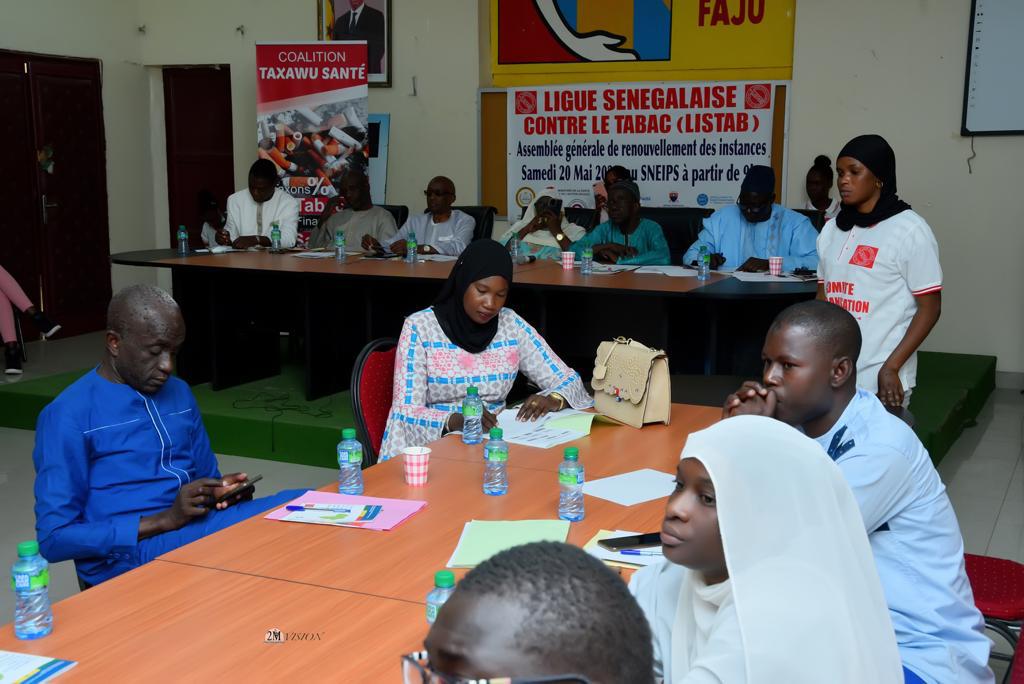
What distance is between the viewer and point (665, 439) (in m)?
2.89

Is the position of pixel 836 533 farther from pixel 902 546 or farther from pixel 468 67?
pixel 468 67

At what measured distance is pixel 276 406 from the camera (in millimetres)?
5520

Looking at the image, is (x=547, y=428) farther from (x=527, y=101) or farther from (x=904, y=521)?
(x=527, y=101)

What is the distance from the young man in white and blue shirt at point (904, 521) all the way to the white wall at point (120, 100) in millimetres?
7723

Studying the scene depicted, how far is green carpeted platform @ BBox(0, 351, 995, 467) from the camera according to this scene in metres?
5.02

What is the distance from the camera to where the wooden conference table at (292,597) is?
1.58 metres

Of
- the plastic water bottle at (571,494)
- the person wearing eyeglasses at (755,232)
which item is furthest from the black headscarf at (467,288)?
the person wearing eyeglasses at (755,232)

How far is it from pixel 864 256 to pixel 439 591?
227 cm

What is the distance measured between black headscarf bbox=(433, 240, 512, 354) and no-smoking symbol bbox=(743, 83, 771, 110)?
4.53 metres

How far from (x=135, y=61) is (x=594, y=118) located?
424 cm

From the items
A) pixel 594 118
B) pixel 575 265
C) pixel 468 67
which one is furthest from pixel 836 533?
pixel 468 67

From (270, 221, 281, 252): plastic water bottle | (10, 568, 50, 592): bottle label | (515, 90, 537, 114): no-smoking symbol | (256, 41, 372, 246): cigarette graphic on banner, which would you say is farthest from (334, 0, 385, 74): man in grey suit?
(10, 568, 50, 592): bottle label

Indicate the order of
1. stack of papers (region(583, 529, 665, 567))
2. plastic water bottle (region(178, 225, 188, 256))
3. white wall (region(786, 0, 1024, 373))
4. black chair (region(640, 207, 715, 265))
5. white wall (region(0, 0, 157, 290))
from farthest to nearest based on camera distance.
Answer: white wall (region(0, 0, 157, 290)), white wall (region(786, 0, 1024, 373)), black chair (region(640, 207, 715, 265)), plastic water bottle (region(178, 225, 188, 256)), stack of papers (region(583, 529, 665, 567))

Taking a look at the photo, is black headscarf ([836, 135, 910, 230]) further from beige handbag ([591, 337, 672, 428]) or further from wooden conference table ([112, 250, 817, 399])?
wooden conference table ([112, 250, 817, 399])
